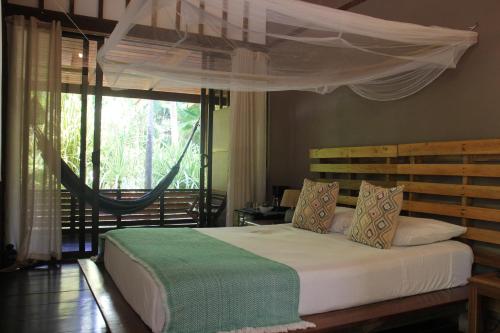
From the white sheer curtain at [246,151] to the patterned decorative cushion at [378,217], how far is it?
6.89 ft

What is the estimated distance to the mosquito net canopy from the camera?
Answer: 6.84ft

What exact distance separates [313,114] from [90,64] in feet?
8.03

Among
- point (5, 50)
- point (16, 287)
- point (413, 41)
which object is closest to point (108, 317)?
point (16, 287)

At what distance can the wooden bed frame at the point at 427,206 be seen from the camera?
209 cm

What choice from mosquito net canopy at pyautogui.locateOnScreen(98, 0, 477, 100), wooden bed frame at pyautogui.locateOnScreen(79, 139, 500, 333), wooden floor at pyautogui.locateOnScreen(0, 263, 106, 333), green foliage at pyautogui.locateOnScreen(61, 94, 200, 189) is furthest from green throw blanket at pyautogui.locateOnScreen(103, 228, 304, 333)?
green foliage at pyautogui.locateOnScreen(61, 94, 200, 189)

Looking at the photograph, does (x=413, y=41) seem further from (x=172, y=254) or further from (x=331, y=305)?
(x=172, y=254)

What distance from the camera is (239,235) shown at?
3.10 meters

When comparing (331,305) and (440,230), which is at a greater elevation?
(440,230)

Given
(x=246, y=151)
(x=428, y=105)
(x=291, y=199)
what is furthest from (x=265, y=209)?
(x=428, y=105)

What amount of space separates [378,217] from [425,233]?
0.97ft

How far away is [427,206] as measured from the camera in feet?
9.61

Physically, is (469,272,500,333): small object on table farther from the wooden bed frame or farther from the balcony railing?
the balcony railing

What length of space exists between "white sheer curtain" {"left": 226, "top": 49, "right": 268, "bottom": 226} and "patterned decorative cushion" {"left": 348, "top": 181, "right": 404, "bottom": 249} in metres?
2.10

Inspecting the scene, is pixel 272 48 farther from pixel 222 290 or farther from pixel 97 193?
pixel 97 193
